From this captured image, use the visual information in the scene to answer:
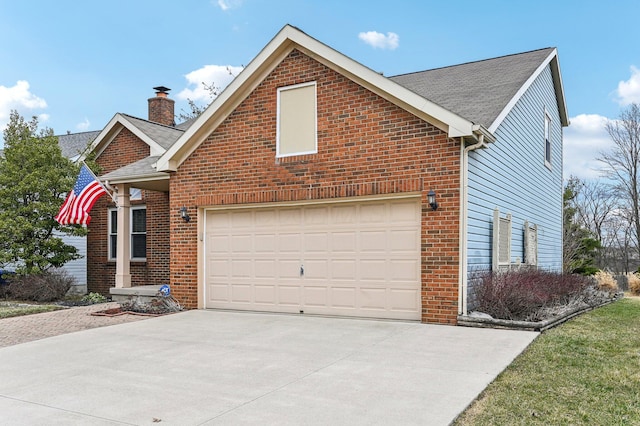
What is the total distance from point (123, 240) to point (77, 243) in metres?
6.88

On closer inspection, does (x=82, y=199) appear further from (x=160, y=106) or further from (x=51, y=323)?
(x=160, y=106)

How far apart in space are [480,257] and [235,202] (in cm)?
501

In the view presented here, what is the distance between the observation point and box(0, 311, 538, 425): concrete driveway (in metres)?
4.83

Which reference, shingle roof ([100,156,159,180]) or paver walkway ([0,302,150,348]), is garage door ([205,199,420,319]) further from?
shingle roof ([100,156,159,180])

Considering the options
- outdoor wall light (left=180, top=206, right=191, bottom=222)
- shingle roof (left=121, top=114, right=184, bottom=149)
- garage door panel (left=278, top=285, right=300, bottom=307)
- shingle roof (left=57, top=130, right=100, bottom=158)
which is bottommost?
garage door panel (left=278, top=285, right=300, bottom=307)

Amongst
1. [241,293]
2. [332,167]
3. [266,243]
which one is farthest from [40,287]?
[332,167]

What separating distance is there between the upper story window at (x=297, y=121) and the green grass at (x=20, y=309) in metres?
6.57

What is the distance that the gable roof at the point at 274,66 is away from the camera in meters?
9.22

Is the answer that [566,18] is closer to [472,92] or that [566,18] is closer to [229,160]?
[472,92]

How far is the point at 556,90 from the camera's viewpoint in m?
17.0

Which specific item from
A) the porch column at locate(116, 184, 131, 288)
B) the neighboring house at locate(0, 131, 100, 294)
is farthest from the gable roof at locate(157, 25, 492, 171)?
the neighboring house at locate(0, 131, 100, 294)

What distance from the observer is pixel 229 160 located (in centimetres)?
1166

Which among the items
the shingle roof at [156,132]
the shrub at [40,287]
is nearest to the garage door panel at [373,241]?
the shingle roof at [156,132]

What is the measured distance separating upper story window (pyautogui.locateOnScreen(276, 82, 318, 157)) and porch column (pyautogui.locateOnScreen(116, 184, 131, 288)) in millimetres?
5355
